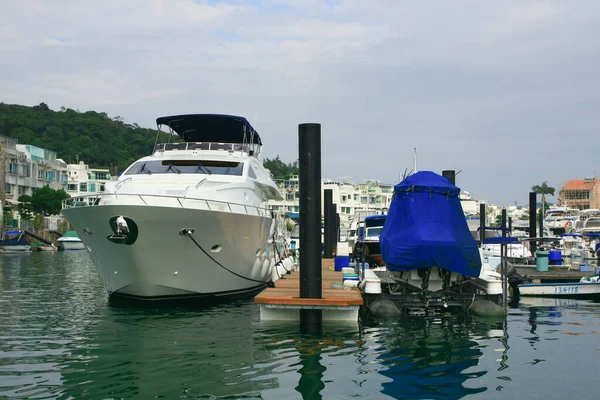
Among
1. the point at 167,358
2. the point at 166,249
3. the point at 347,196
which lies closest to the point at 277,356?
the point at 167,358

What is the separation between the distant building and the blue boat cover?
125m

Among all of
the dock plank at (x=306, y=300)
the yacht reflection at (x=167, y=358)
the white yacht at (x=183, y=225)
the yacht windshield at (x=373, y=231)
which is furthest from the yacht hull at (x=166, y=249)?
the yacht windshield at (x=373, y=231)

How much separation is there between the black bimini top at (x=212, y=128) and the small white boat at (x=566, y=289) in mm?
10402

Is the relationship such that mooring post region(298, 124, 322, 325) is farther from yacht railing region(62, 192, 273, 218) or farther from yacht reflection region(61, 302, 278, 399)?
yacht railing region(62, 192, 273, 218)

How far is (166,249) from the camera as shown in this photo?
15.6m

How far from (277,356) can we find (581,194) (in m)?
139

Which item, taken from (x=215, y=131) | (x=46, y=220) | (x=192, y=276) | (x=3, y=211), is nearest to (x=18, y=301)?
(x=192, y=276)

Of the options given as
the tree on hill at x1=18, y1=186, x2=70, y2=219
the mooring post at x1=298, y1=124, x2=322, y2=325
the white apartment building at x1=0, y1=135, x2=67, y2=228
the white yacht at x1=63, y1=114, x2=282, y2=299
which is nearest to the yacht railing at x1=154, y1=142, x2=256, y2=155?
the white yacht at x1=63, y1=114, x2=282, y2=299

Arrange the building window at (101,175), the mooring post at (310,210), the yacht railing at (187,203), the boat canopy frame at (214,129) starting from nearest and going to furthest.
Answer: the mooring post at (310,210) → the yacht railing at (187,203) → the boat canopy frame at (214,129) → the building window at (101,175)

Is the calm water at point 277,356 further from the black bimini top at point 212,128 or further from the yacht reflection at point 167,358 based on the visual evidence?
the black bimini top at point 212,128

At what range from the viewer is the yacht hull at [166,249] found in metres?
15.2

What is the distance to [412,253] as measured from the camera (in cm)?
1379

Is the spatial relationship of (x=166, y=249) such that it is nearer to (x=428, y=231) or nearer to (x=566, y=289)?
(x=428, y=231)

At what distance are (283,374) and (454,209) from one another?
21.0 ft
